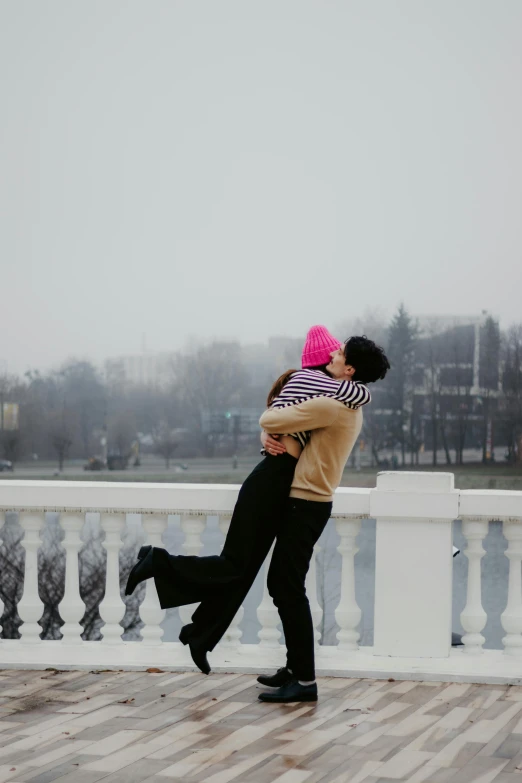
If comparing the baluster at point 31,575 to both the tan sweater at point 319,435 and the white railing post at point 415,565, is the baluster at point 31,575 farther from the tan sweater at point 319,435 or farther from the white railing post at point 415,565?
the white railing post at point 415,565

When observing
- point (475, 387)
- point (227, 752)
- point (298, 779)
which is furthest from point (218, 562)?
point (475, 387)

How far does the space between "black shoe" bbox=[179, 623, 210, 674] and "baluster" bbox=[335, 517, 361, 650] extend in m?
0.60

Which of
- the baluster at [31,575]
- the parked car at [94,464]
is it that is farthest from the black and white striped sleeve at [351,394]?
the parked car at [94,464]

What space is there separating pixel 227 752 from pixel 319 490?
0.94 metres

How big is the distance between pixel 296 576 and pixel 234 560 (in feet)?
0.74

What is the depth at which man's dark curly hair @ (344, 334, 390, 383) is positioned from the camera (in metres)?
3.35

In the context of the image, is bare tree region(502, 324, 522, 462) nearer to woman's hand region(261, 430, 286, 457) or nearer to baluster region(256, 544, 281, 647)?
baluster region(256, 544, 281, 647)

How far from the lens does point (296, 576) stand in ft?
11.2

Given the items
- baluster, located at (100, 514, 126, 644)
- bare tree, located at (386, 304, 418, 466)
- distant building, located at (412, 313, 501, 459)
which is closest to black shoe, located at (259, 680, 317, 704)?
baluster, located at (100, 514, 126, 644)

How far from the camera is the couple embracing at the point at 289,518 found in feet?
11.0

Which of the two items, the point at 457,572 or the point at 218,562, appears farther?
the point at 457,572

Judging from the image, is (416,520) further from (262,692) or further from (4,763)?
(4,763)

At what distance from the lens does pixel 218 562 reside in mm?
3420

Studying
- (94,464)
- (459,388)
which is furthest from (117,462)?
(459,388)
